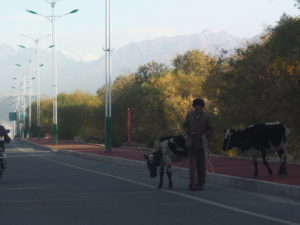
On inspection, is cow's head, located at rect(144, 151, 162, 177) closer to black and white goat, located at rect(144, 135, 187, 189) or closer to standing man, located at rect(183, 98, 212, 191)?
black and white goat, located at rect(144, 135, 187, 189)

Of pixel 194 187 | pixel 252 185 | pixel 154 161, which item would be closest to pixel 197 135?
pixel 194 187

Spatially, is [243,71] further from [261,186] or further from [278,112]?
[261,186]

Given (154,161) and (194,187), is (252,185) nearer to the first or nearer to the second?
(194,187)

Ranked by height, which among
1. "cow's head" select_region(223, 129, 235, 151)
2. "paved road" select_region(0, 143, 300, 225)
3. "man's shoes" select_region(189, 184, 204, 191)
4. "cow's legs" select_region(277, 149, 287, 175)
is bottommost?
"paved road" select_region(0, 143, 300, 225)

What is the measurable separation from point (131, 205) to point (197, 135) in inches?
137

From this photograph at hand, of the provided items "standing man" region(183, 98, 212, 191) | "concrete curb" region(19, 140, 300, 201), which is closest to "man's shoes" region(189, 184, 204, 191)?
"standing man" region(183, 98, 212, 191)

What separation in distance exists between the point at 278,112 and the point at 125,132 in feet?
175

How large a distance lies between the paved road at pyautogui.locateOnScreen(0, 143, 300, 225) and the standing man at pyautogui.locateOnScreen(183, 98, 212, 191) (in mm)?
496

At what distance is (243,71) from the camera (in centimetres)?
4209

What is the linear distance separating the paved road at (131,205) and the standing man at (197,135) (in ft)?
1.63

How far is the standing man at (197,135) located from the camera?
1706cm

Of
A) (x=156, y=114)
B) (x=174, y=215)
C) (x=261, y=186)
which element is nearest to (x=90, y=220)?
(x=174, y=215)

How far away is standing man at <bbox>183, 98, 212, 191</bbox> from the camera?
17.1 meters

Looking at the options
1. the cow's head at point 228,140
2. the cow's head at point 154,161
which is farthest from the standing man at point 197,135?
the cow's head at point 228,140
